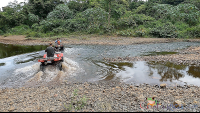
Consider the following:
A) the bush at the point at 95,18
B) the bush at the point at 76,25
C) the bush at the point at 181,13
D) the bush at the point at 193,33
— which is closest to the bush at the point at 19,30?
the bush at the point at 76,25

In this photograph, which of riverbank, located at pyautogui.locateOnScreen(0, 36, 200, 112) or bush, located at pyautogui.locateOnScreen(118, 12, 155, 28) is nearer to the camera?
riverbank, located at pyautogui.locateOnScreen(0, 36, 200, 112)

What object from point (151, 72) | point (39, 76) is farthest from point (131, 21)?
point (39, 76)

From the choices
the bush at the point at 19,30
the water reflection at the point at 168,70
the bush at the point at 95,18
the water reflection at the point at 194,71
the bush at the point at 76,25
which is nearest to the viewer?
the water reflection at the point at 168,70

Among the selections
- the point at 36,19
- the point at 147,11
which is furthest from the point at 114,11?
the point at 36,19

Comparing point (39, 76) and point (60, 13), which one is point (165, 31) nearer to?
point (60, 13)

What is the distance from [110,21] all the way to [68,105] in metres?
24.4

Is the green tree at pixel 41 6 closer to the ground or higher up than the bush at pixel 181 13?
higher up

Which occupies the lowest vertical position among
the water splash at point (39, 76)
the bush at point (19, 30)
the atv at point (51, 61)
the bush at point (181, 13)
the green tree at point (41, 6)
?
the water splash at point (39, 76)

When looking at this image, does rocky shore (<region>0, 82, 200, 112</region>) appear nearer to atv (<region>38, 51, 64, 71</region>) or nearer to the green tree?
atv (<region>38, 51, 64, 71</region>)

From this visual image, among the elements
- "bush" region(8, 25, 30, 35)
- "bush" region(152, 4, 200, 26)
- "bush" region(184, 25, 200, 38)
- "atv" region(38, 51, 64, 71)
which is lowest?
"atv" region(38, 51, 64, 71)

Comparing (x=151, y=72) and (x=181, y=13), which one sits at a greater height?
(x=181, y=13)

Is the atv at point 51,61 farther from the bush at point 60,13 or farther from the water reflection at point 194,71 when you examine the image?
the bush at point 60,13

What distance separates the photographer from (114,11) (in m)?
28.5

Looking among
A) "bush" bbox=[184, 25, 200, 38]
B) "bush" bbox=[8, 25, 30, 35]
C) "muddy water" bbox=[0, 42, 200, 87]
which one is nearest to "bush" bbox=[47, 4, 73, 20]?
"bush" bbox=[8, 25, 30, 35]
